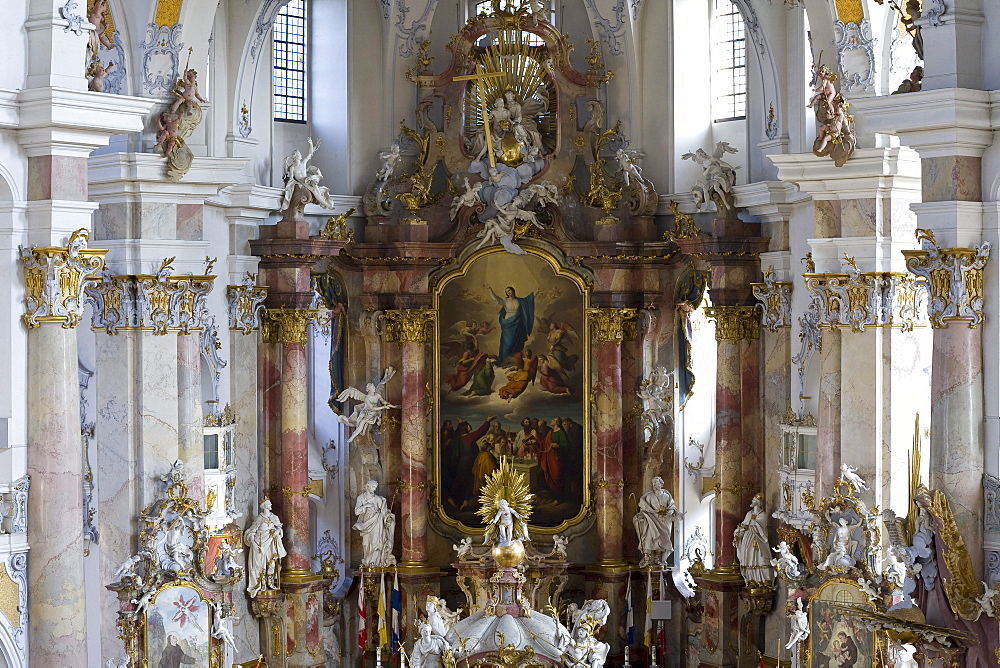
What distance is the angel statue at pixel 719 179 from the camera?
2564cm

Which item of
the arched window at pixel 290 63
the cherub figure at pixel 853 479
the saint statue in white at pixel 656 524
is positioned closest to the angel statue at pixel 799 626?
the cherub figure at pixel 853 479

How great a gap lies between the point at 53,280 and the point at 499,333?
13.0 metres

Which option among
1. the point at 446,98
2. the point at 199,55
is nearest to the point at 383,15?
the point at 446,98

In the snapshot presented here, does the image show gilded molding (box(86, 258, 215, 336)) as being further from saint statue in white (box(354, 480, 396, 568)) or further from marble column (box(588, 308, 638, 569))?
marble column (box(588, 308, 638, 569))

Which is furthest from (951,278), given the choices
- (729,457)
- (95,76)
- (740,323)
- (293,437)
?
(293,437)

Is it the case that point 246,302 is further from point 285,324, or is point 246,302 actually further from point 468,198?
point 468,198

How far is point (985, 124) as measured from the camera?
15883mm

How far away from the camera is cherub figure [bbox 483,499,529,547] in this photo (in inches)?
1002

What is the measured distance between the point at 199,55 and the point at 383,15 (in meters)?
6.60

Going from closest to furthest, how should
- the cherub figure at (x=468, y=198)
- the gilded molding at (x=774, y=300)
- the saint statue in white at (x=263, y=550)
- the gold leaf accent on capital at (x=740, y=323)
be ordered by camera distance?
the gilded molding at (x=774, y=300) → the saint statue in white at (x=263, y=550) → the gold leaf accent on capital at (x=740, y=323) → the cherub figure at (x=468, y=198)

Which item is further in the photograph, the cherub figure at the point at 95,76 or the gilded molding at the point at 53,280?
the cherub figure at the point at 95,76

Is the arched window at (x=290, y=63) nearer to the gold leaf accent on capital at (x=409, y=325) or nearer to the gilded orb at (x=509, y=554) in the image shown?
the gold leaf accent on capital at (x=409, y=325)

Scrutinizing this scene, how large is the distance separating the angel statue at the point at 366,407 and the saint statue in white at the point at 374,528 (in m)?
1.05

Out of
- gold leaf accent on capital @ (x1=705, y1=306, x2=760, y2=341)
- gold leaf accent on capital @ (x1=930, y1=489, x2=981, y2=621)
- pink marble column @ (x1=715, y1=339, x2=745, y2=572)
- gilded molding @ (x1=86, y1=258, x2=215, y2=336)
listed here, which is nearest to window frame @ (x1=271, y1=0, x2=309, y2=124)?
gilded molding @ (x1=86, y1=258, x2=215, y2=336)
